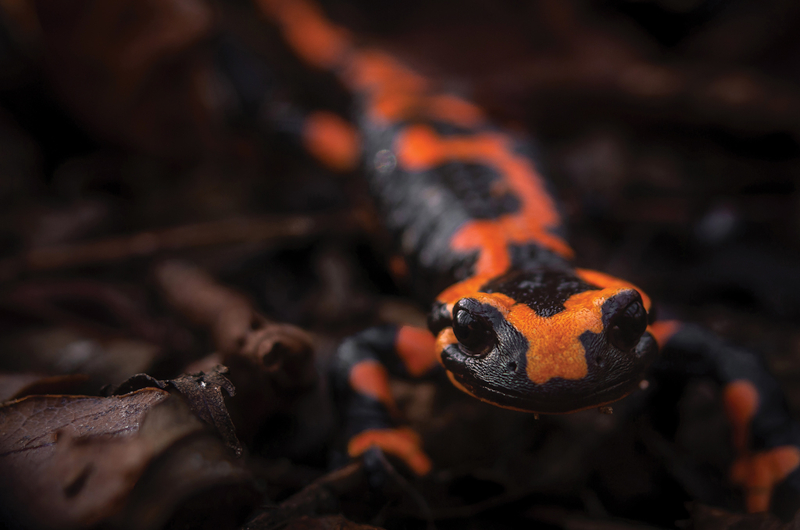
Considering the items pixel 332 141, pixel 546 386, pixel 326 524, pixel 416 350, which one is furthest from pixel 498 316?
pixel 332 141

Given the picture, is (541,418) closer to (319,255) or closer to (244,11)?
(319,255)

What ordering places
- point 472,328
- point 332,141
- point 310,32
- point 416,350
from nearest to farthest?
point 472,328, point 416,350, point 332,141, point 310,32

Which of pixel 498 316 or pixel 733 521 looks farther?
pixel 498 316

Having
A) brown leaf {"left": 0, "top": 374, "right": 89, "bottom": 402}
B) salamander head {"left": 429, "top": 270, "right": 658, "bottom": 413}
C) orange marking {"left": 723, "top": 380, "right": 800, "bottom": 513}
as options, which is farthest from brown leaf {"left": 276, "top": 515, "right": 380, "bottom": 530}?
orange marking {"left": 723, "top": 380, "right": 800, "bottom": 513}

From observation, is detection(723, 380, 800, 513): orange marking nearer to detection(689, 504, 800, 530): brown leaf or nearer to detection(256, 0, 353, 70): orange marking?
detection(689, 504, 800, 530): brown leaf

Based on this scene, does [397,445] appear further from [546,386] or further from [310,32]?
[310,32]

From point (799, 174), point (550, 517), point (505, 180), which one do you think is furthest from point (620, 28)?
point (550, 517)
